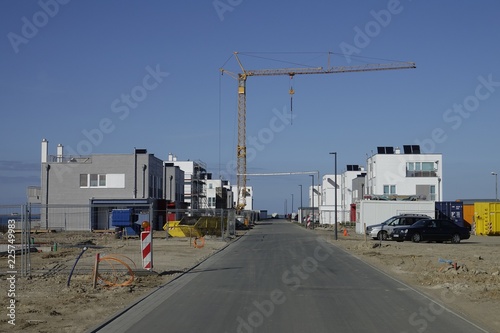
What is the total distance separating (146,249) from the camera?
736 inches

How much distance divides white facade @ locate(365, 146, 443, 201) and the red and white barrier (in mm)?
59483

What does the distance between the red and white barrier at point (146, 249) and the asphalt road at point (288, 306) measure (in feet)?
4.32

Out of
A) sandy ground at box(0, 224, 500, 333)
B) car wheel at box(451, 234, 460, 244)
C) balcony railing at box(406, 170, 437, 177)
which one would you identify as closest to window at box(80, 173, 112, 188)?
balcony railing at box(406, 170, 437, 177)

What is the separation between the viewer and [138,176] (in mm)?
65062

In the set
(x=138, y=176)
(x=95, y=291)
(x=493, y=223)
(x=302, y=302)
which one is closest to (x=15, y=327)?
(x=95, y=291)

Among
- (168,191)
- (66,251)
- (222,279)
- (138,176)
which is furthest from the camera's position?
(168,191)

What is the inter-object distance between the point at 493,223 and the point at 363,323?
46701mm

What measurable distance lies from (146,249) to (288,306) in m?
7.34

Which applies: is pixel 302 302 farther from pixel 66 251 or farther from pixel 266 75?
pixel 266 75

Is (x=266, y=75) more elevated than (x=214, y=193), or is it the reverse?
(x=266, y=75)

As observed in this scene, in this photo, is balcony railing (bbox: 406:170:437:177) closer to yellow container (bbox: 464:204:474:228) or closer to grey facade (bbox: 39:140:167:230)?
yellow container (bbox: 464:204:474:228)

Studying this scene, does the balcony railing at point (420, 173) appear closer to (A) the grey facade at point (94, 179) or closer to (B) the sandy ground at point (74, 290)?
(A) the grey facade at point (94, 179)

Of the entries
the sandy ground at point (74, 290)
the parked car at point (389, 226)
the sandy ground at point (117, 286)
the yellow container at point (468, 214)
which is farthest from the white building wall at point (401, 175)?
the sandy ground at point (74, 290)

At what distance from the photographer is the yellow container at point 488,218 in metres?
52.7
